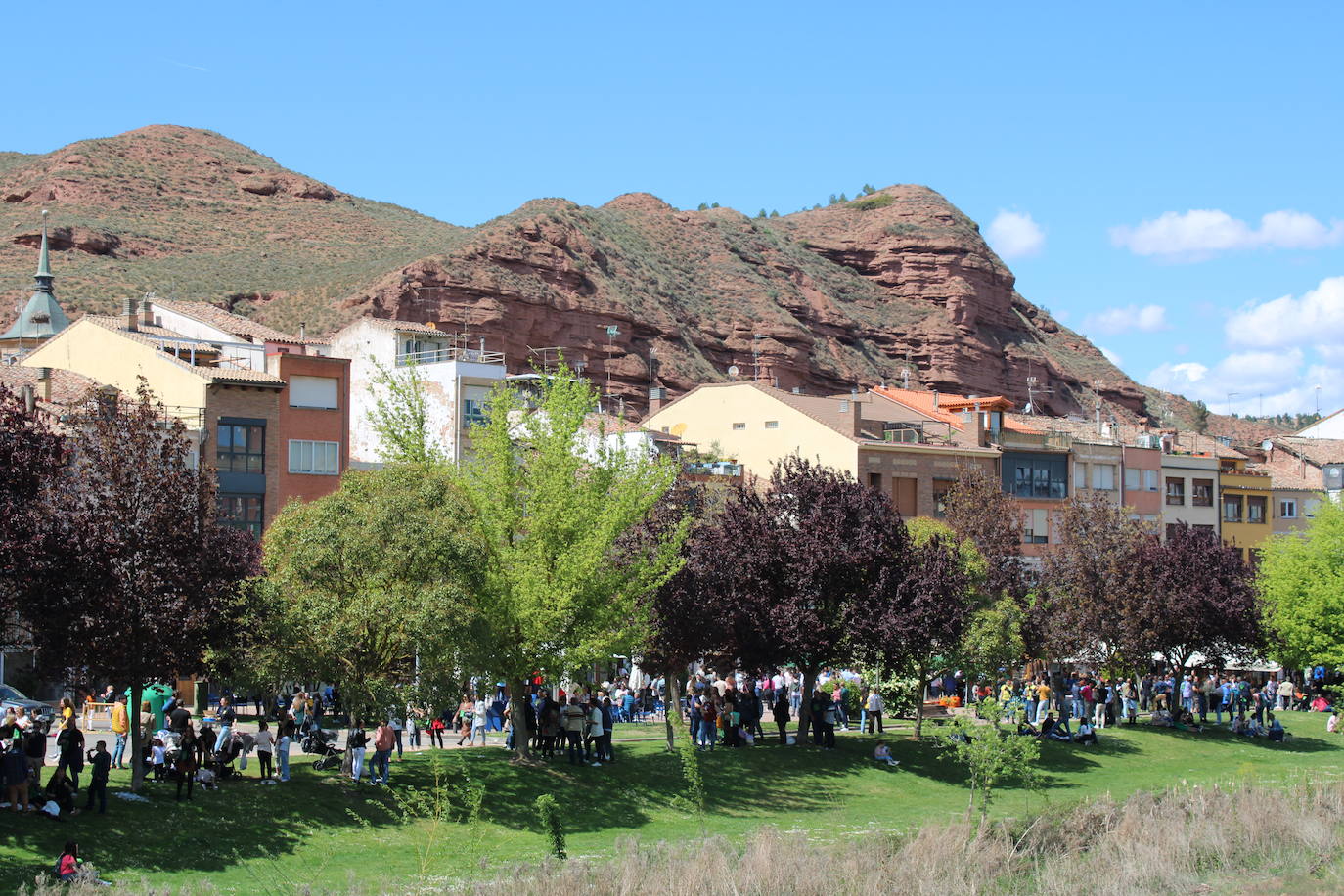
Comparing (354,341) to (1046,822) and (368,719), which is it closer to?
(368,719)

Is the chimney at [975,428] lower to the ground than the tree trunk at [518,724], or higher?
higher

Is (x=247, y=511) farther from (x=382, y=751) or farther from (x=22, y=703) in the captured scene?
(x=382, y=751)

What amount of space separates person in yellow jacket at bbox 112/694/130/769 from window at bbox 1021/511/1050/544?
5010cm

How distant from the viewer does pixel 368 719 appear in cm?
2959

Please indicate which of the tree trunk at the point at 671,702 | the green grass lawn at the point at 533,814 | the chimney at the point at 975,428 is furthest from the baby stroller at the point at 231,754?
the chimney at the point at 975,428

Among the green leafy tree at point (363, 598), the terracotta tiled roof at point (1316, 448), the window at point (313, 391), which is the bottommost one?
the green leafy tree at point (363, 598)

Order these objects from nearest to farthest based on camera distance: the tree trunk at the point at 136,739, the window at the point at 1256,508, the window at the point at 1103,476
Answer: the tree trunk at the point at 136,739
the window at the point at 1103,476
the window at the point at 1256,508

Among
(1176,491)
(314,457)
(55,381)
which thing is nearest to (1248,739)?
(314,457)

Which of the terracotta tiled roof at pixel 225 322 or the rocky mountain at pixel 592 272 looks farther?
the rocky mountain at pixel 592 272

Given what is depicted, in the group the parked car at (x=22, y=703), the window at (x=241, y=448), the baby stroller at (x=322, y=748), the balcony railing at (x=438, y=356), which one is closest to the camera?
the baby stroller at (x=322, y=748)

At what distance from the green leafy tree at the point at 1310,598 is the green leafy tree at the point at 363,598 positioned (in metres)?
31.7

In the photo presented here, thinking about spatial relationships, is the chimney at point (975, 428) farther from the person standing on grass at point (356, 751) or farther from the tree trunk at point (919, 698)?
the person standing on grass at point (356, 751)

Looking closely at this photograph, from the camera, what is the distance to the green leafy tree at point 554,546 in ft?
109

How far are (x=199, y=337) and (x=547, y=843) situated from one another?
130ft
